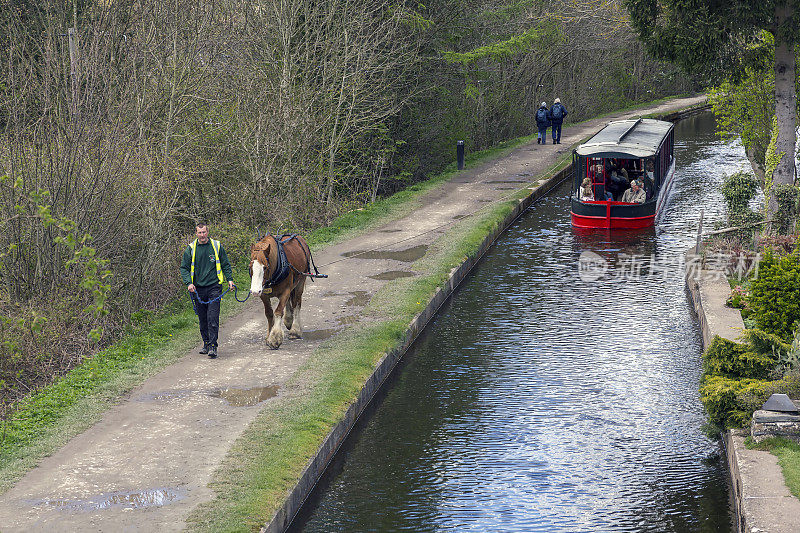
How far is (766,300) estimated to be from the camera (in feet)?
46.6

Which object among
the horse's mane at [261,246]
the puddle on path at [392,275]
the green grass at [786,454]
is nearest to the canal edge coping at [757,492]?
the green grass at [786,454]

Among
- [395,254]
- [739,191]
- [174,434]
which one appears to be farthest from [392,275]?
[174,434]

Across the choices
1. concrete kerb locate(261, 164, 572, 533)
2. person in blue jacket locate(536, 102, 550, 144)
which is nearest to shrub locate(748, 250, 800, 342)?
concrete kerb locate(261, 164, 572, 533)

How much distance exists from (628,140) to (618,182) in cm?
151

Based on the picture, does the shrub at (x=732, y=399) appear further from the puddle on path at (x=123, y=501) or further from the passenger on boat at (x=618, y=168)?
the passenger on boat at (x=618, y=168)

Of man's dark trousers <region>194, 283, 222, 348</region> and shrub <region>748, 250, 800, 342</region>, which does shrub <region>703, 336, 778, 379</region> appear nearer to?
shrub <region>748, 250, 800, 342</region>

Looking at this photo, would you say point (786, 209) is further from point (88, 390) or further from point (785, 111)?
point (88, 390)

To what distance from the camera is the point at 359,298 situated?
17.4 meters

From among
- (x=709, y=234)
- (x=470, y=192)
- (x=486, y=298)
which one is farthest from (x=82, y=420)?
(x=470, y=192)

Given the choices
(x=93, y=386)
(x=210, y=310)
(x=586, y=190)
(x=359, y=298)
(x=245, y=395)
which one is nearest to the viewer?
(x=245, y=395)

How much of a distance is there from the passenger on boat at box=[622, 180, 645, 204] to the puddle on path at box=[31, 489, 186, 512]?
709 inches

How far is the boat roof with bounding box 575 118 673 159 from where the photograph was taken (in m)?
25.3

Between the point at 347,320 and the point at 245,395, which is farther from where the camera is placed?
the point at 347,320

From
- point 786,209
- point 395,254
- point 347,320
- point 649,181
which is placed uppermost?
point 649,181
